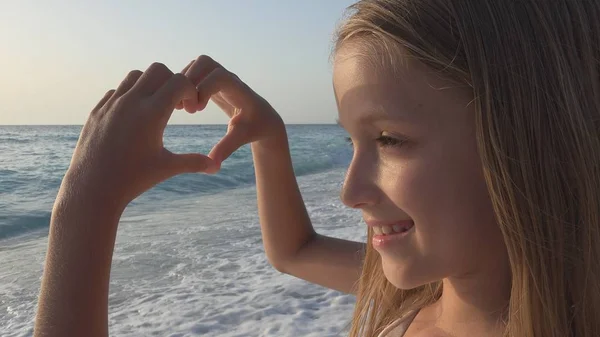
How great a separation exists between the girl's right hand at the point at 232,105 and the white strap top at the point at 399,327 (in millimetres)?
748

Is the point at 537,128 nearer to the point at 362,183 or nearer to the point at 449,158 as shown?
the point at 449,158

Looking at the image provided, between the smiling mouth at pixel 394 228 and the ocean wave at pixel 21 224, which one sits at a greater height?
the smiling mouth at pixel 394 228

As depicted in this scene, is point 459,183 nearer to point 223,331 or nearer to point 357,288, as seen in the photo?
point 357,288

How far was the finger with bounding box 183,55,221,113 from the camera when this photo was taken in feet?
5.14

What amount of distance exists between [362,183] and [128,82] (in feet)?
2.13

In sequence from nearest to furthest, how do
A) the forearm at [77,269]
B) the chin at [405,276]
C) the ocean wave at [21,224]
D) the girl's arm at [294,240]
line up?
1. the forearm at [77,269]
2. the chin at [405,276]
3. the girl's arm at [294,240]
4. the ocean wave at [21,224]

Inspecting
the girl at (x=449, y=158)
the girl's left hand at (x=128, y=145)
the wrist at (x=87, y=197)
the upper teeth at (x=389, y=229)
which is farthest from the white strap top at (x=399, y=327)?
the wrist at (x=87, y=197)

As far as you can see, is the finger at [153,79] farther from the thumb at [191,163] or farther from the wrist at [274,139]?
the wrist at [274,139]

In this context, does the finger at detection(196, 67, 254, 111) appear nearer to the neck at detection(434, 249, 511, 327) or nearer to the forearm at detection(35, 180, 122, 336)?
the forearm at detection(35, 180, 122, 336)

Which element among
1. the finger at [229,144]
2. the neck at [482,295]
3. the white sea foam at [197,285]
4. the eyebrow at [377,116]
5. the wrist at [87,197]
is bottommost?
the white sea foam at [197,285]

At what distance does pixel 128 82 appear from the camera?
1495 mm

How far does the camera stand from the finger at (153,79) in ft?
4.73

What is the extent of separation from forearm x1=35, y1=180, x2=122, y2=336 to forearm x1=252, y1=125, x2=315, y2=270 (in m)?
0.80

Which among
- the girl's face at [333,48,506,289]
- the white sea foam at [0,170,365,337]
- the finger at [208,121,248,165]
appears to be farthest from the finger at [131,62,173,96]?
the white sea foam at [0,170,365,337]
